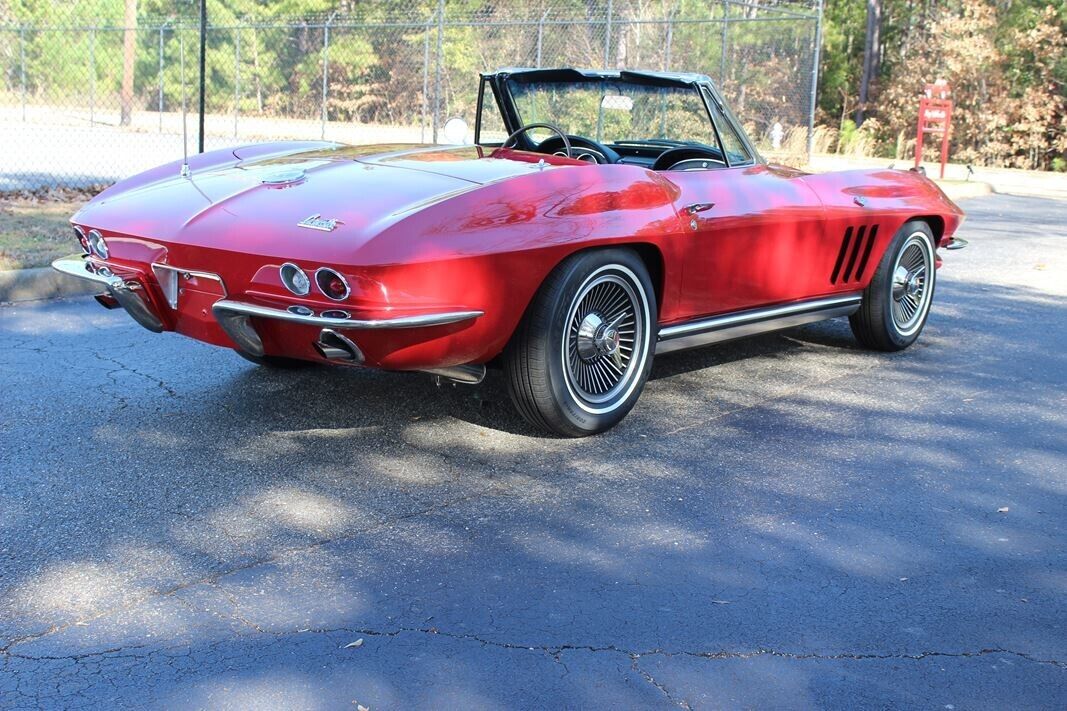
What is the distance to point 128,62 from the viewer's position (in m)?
20.7

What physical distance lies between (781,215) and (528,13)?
17319 millimetres

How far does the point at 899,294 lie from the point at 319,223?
3.53 meters

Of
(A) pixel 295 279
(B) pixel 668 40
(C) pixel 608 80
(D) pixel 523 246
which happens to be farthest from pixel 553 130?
(B) pixel 668 40

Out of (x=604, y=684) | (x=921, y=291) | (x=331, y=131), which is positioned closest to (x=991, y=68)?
(x=331, y=131)

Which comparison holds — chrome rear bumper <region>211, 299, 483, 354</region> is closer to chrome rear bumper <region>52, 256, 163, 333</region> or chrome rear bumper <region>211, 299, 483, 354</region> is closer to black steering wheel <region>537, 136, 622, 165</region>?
chrome rear bumper <region>52, 256, 163, 333</region>

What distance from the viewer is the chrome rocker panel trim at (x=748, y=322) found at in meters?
4.82

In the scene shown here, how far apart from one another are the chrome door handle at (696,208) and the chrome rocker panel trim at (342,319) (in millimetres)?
1198

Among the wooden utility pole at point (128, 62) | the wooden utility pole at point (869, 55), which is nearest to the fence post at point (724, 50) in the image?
the wooden utility pole at point (128, 62)

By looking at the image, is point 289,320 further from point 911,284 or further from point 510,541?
point 911,284

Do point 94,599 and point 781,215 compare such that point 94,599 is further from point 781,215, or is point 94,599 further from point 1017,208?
point 1017,208

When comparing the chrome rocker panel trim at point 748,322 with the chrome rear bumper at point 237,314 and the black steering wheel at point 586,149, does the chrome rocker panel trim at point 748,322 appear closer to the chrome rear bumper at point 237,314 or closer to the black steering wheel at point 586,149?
the black steering wheel at point 586,149

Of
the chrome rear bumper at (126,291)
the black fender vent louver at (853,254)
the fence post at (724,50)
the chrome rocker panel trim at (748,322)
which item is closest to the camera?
the chrome rear bumper at (126,291)

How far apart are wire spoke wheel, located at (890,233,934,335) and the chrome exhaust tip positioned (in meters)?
3.37

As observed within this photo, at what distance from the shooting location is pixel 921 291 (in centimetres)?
631
